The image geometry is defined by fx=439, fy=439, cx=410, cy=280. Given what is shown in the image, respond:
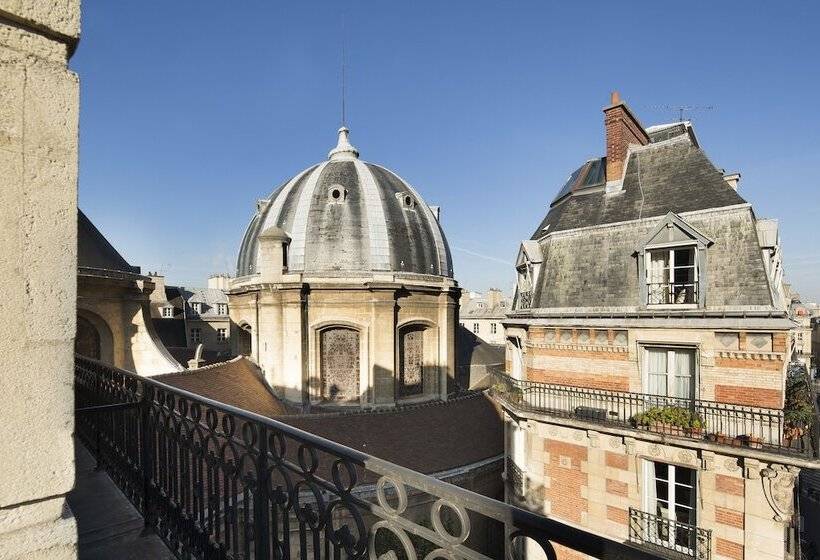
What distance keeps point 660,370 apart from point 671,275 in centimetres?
226

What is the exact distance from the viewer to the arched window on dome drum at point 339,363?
17.2 metres

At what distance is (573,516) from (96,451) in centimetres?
1013

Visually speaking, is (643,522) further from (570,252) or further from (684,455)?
(570,252)

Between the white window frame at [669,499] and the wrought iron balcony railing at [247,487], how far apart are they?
27.1 feet

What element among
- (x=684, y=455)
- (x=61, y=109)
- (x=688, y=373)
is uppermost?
(x=61, y=109)

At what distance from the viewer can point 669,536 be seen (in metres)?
9.44

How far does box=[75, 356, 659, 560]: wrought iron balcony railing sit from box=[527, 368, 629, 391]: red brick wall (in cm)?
828

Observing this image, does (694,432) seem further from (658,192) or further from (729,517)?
(658,192)

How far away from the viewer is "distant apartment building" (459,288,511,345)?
51031mm

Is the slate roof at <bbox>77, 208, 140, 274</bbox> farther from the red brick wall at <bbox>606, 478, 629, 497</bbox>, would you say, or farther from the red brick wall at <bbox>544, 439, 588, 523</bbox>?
the red brick wall at <bbox>606, 478, 629, 497</bbox>

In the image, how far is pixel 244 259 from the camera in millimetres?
21188

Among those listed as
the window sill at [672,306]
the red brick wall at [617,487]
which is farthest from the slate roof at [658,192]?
the red brick wall at [617,487]

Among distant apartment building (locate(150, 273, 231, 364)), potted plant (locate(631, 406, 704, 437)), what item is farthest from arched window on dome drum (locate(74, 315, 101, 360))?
distant apartment building (locate(150, 273, 231, 364))

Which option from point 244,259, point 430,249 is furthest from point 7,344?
point 244,259
